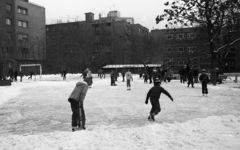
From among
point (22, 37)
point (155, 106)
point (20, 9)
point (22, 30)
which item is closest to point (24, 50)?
point (22, 37)

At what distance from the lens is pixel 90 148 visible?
Result: 5344mm

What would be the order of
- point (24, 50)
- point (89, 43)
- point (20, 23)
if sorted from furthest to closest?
1. point (20, 23)
2. point (89, 43)
3. point (24, 50)

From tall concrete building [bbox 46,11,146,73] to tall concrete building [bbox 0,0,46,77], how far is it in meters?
3.84

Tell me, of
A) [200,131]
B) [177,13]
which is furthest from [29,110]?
[177,13]

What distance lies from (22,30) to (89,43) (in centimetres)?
1506

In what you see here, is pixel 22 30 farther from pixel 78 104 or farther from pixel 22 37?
pixel 78 104

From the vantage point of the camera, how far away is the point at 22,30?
2285 inches

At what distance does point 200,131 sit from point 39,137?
4.04 m

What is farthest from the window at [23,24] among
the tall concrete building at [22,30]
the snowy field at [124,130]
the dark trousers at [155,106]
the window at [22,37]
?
the dark trousers at [155,106]

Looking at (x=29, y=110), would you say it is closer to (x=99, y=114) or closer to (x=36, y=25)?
A: (x=99, y=114)

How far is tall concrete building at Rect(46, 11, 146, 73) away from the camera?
54344mm

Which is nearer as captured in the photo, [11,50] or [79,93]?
[79,93]

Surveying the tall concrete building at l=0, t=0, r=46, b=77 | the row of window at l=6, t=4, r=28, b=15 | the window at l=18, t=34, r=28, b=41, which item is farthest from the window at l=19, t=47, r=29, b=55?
the row of window at l=6, t=4, r=28, b=15

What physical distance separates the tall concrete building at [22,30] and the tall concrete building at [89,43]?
12.6 feet
